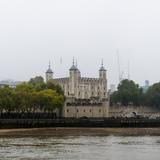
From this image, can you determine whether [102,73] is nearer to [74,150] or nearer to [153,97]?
[153,97]

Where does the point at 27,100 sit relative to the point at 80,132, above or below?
above

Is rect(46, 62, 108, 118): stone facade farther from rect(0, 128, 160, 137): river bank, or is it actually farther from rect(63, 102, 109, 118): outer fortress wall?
rect(0, 128, 160, 137): river bank

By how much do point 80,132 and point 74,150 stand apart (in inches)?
1534

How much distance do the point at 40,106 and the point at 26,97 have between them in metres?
6.92

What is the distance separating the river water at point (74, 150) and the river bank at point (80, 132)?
1585cm

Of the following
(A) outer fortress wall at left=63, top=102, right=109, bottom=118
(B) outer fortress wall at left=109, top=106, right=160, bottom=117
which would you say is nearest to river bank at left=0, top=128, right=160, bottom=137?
(A) outer fortress wall at left=63, top=102, right=109, bottom=118

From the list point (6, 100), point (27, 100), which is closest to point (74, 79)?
point (27, 100)

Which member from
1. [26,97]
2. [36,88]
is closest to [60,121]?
[26,97]

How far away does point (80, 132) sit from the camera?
11100 cm

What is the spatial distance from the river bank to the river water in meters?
15.8

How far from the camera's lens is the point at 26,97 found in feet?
425

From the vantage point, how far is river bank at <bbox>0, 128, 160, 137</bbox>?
103500mm

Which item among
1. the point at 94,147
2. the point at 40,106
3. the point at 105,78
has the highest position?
the point at 105,78

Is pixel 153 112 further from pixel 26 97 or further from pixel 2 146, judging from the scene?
pixel 2 146
